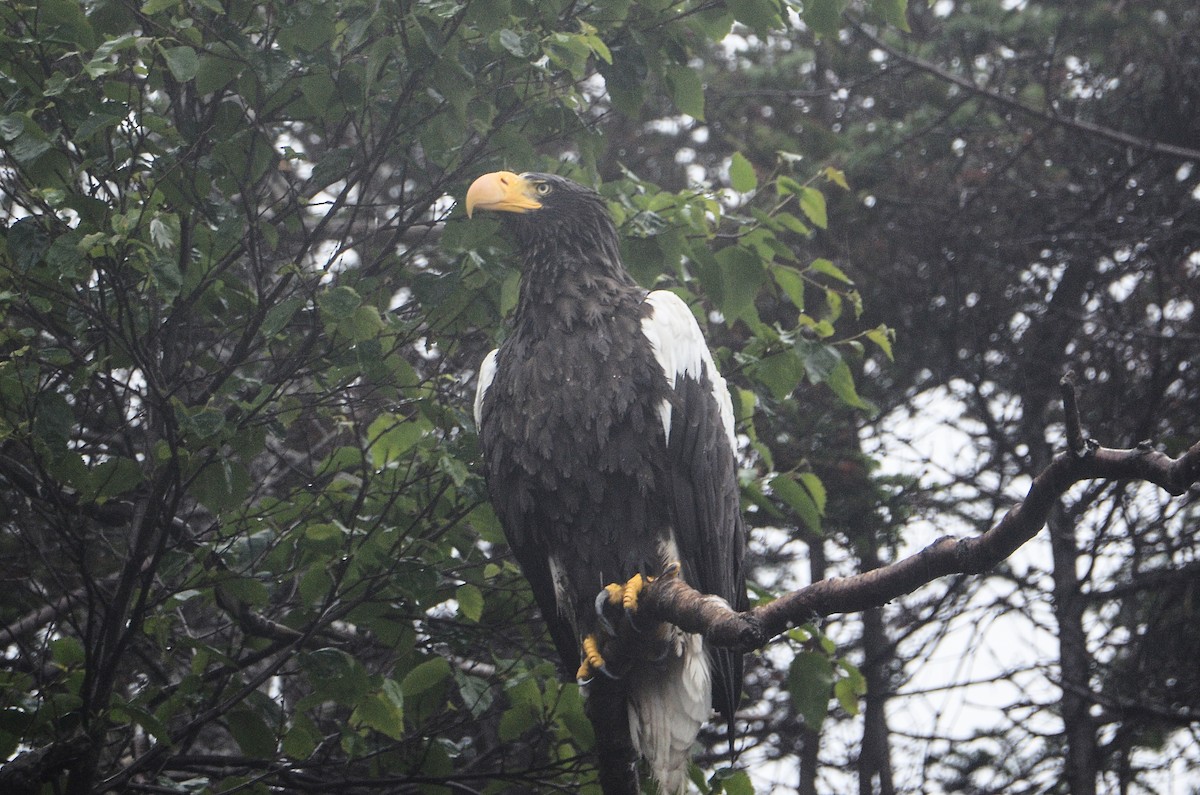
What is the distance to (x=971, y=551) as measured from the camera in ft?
6.96

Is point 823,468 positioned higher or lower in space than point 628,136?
lower

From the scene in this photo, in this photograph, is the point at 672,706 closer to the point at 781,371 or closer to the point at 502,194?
the point at 781,371

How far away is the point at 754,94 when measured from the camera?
810cm

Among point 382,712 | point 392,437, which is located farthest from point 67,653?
point 392,437

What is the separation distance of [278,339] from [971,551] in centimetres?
273

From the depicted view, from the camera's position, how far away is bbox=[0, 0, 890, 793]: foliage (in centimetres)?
346

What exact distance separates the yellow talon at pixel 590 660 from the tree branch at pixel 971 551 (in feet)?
3.20

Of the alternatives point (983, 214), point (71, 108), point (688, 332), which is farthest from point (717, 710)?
point (983, 214)

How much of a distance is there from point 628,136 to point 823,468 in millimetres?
3444

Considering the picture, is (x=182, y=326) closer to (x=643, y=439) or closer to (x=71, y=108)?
(x=71, y=108)

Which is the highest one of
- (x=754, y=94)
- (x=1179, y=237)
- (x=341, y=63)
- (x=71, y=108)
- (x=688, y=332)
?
(x=754, y=94)

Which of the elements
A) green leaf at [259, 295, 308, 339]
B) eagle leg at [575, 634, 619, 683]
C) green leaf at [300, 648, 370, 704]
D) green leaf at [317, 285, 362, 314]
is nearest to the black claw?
eagle leg at [575, 634, 619, 683]

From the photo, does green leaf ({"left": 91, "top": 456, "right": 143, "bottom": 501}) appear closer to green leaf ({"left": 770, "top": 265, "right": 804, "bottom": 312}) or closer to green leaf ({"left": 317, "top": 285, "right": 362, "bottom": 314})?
green leaf ({"left": 317, "top": 285, "right": 362, "bottom": 314})

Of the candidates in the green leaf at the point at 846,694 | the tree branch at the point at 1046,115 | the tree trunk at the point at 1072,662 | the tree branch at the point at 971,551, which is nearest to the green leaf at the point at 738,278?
the green leaf at the point at 846,694
